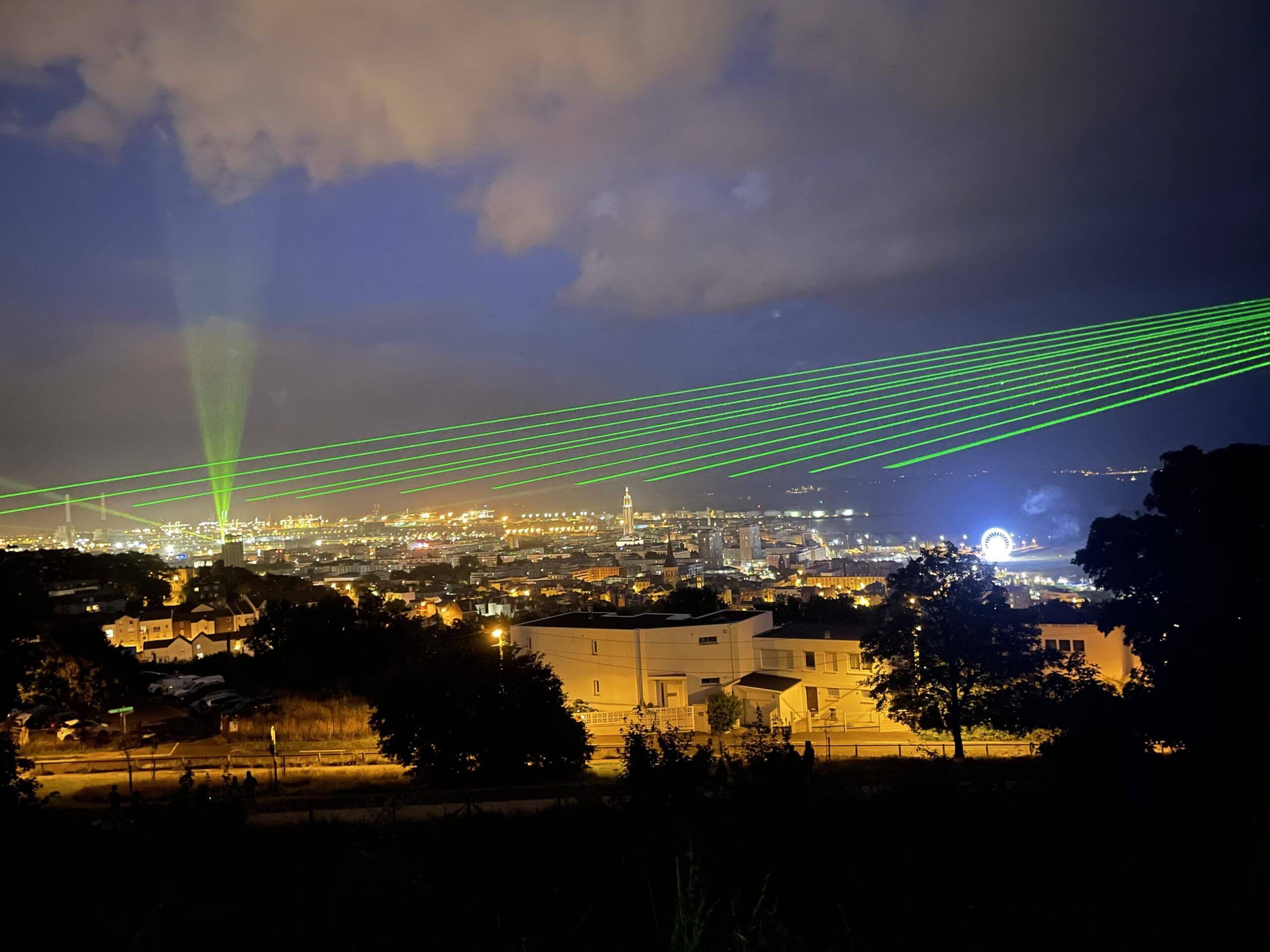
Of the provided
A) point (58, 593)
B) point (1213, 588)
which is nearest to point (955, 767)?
point (1213, 588)

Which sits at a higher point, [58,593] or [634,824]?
[58,593]

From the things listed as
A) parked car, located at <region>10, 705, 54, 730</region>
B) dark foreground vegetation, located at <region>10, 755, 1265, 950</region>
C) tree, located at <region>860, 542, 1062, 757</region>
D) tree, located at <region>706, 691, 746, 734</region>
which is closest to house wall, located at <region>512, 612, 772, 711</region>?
tree, located at <region>706, 691, 746, 734</region>

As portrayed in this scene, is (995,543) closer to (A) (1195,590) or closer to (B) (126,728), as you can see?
(A) (1195,590)

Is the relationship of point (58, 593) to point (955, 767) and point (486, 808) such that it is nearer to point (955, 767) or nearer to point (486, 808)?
point (486, 808)

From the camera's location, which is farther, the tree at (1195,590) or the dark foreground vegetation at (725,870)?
the tree at (1195,590)

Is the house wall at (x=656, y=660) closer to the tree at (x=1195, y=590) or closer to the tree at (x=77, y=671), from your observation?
the tree at (x=1195, y=590)

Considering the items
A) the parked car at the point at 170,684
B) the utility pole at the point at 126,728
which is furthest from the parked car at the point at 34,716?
the parked car at the point at 170,684
